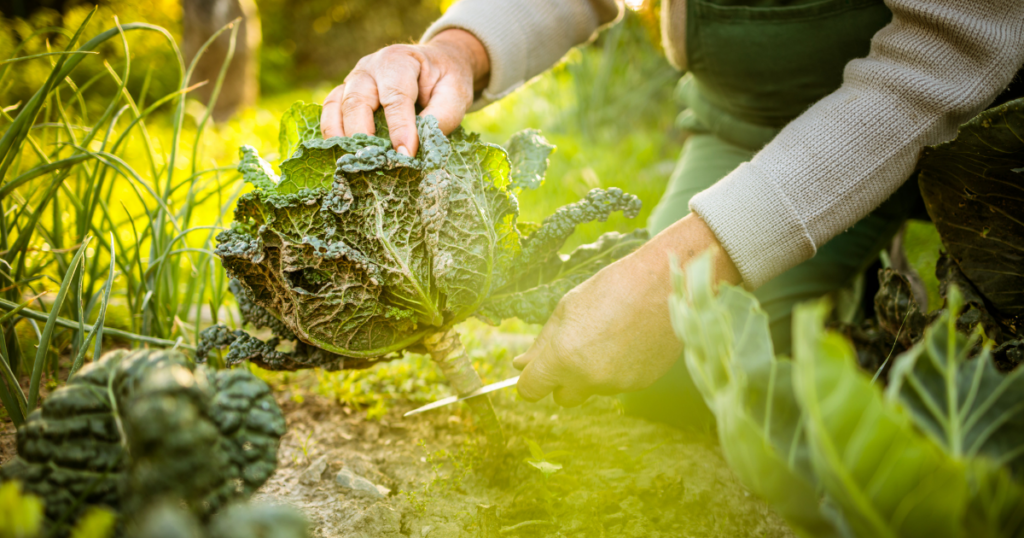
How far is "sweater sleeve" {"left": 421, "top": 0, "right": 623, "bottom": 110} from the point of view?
1.75 meters

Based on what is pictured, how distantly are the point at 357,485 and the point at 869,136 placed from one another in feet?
4.88

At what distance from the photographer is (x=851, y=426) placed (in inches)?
21.8

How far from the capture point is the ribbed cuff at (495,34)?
174cm

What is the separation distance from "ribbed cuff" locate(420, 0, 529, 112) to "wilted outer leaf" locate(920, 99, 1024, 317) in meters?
1.14

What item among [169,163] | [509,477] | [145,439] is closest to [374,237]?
[145,439]

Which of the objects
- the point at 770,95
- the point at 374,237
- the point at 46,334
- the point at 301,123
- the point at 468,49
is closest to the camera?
the point at 46,334

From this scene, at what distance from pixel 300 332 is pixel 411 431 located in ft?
2.10

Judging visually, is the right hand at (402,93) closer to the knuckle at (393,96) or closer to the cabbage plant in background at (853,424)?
the knuckle at (393,96)

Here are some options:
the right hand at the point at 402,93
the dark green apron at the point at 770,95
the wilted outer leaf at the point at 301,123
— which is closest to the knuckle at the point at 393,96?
the right hand at the point at 402,93

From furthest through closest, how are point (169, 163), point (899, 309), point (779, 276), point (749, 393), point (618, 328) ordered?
point (779, 276) < point (169, 163) < point (899, 309) < point (618, 328) < point (749, 393)

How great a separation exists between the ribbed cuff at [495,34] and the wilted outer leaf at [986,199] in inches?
45.0

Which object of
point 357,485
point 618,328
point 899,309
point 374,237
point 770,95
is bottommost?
point 899,309

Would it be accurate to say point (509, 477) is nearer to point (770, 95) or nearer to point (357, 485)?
point (357, 485)

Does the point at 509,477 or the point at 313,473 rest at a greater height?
the point at 313,473
